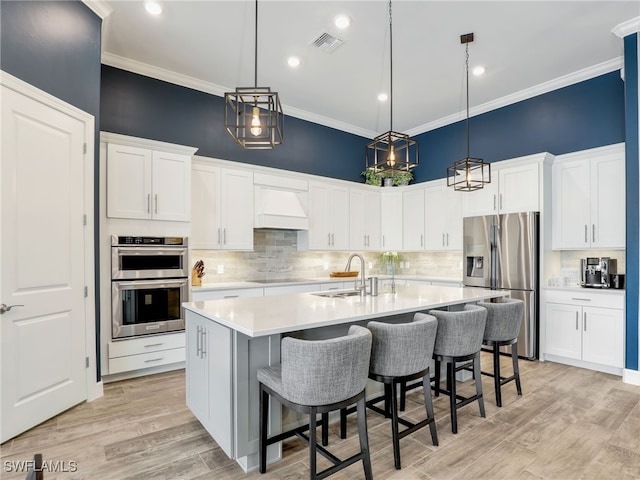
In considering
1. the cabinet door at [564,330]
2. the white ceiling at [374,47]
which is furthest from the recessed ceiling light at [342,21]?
the cabinet door at [564,330]

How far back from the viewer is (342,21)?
3.49m

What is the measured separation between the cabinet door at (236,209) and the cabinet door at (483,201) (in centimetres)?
312

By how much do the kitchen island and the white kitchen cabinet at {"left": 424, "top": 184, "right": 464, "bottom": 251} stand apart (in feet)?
9.34

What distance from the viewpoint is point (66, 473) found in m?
2.15

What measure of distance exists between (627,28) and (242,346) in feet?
15.3

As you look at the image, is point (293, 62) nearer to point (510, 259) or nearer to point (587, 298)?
point (510, 259)

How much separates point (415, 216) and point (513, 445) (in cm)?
406

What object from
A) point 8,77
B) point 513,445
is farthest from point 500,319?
point 8,77

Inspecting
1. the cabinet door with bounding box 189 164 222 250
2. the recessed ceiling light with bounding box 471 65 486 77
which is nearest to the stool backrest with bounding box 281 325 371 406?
the cabinet door with bounding box 189 164 222 250

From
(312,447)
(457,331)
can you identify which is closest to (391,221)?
(457,331)

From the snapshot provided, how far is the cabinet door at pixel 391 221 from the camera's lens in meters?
6.31

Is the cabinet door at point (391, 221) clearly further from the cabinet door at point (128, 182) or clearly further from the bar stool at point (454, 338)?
the cabinet door at point (128, 182)

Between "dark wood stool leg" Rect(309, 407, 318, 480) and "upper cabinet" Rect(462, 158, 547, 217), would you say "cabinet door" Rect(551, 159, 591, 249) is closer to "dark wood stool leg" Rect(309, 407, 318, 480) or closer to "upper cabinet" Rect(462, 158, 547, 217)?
"upper cabinet" Rect(462, 158, 547, 217)

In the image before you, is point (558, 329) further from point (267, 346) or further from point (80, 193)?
point (80, 193)
